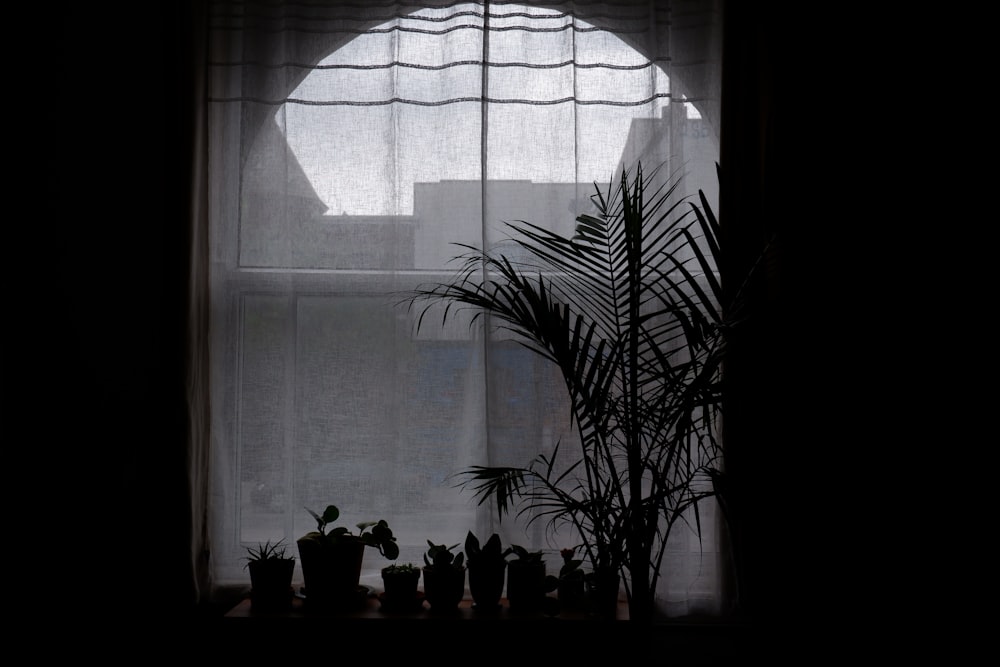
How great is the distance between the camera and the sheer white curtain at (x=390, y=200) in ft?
7.01

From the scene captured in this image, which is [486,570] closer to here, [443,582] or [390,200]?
[443,582]

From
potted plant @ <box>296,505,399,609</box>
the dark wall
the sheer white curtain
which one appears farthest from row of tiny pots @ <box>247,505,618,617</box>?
the dark wall

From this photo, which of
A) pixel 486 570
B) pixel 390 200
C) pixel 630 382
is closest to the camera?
pixel 630 382

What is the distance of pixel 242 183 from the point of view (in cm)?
217

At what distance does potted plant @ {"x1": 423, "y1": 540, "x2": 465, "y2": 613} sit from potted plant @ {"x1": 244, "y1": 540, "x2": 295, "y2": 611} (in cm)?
39

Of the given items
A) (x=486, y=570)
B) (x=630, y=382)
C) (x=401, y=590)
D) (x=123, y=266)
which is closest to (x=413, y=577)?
(x=401, y=590)

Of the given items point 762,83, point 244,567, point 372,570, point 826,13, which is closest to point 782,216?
→ point 762,83

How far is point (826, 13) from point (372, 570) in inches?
82.7

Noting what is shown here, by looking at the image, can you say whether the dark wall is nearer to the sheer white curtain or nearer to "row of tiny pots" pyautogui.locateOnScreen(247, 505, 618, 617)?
the sheer white curtain

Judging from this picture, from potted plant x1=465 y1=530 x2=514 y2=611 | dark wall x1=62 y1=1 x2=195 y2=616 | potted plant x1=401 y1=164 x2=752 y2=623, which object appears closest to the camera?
potted plant x1=401 y1=164 x2=752 y2=623

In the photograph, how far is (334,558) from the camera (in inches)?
77.7

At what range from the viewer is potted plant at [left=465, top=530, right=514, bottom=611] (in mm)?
1942

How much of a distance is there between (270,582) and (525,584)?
71cm

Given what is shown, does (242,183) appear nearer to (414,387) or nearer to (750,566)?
(414,387)
